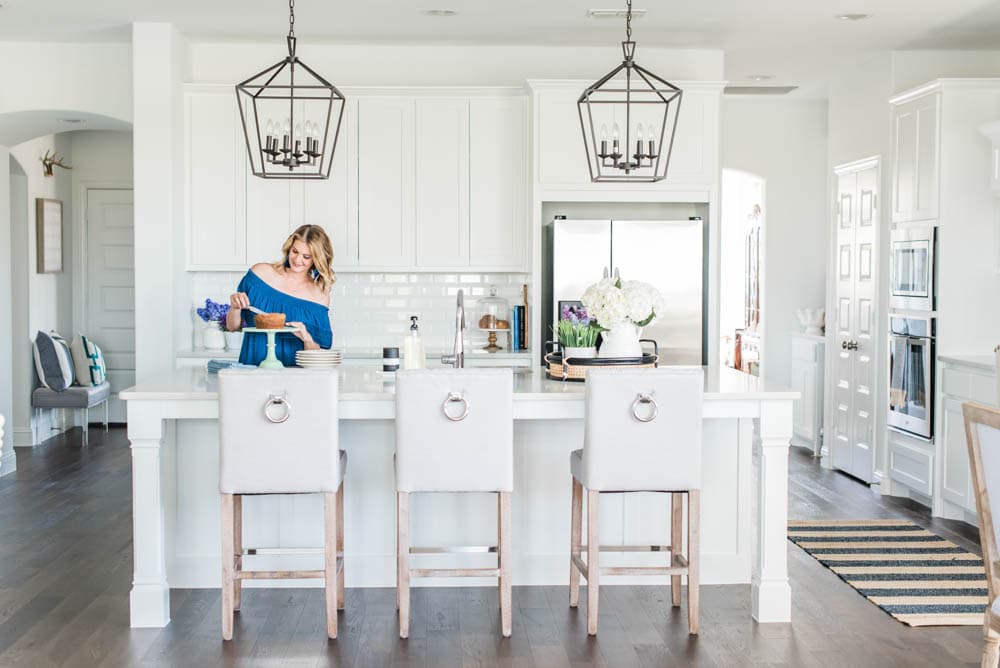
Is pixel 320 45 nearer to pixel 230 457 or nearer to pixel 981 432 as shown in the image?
pixel 230 457

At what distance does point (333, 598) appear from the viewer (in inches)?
148

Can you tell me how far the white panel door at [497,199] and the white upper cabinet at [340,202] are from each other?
713mm

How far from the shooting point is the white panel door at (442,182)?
249 inches

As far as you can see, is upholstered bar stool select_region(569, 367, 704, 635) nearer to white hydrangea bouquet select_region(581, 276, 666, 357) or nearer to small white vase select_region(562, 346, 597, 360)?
white hydrangea bouquet select_region(581, 276, 666, 357)

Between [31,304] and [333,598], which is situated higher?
[31,304]

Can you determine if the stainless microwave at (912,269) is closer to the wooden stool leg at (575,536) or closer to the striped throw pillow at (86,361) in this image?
the wooden stool leg at (575,536)

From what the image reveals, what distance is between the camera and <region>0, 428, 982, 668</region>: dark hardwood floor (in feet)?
11.9

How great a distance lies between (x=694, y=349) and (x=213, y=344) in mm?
2900

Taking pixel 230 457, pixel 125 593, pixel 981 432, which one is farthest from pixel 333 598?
pixel 981 432

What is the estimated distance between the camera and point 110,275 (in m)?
9.28

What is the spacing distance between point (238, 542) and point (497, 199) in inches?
117

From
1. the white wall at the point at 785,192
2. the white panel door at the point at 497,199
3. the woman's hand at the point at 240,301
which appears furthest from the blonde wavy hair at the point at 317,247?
the white wall at the point at 785,192

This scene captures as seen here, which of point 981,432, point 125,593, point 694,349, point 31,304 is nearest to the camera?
point 981,432

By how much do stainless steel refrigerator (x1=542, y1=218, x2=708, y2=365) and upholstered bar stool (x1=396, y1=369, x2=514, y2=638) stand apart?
2.58 m
